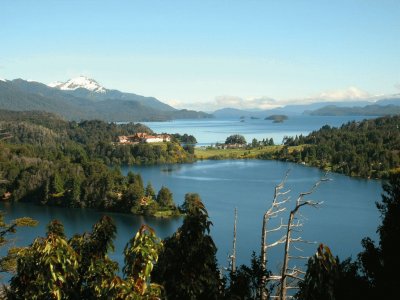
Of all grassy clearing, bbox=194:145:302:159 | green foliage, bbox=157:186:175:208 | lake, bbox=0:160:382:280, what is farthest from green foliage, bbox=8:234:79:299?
grassy clearing, bbox=194:145:302:159

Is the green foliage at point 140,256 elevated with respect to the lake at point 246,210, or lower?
elevated

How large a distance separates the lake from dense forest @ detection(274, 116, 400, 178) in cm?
438

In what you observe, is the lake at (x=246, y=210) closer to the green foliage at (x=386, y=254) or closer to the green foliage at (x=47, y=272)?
the green foliage at (x=386, y=254)

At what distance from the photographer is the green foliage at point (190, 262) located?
4992 mm

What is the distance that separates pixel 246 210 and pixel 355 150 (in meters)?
42.6

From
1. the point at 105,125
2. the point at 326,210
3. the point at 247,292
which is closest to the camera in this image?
the point at 247,292

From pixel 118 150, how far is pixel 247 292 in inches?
3370

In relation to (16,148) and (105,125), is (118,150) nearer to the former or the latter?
(16,148)

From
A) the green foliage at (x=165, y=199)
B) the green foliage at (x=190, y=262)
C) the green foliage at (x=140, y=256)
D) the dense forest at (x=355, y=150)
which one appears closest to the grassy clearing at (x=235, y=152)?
the dense forest at (x=355, y=150)

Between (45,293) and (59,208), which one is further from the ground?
(45,293)

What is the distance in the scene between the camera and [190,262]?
5.14m

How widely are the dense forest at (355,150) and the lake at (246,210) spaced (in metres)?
4.38

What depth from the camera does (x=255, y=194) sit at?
50781 mm

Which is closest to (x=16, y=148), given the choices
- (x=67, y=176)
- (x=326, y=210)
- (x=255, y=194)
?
(x=67, y=176)
